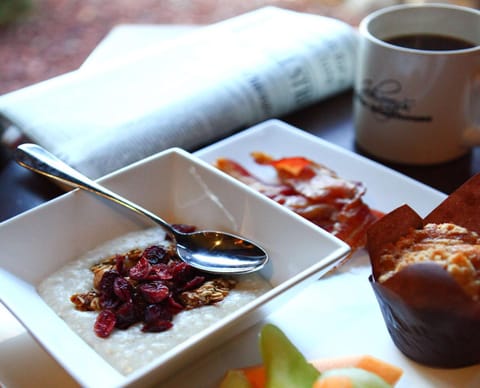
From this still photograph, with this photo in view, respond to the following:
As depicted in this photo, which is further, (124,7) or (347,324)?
(124,7)

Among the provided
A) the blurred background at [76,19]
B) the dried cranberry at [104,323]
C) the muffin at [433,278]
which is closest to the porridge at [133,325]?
the dried cranberry at [104,323]

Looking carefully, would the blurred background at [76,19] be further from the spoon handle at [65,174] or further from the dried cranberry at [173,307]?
the dried cranberry at [173,307]

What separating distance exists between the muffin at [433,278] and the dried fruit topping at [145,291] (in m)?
0.23

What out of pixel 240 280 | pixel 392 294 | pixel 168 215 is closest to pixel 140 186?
pixel 168 215

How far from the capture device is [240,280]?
0.92 metres

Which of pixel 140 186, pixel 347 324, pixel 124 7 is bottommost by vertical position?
pixel 124 7

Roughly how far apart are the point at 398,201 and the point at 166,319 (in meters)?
0.53

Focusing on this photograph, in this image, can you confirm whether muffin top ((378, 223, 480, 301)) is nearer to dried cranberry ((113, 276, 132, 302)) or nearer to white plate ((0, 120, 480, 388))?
white plate ((0, 120, 480, 388))

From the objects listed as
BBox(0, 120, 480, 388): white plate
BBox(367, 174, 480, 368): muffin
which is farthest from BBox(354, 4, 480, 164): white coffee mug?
BBox(367, 174, 480, 368): muffin

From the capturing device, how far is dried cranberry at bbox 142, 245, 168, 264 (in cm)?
93

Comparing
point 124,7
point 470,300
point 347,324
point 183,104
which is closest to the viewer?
point 470,300

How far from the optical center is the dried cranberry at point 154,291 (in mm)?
836

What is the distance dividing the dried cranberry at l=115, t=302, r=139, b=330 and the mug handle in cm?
76

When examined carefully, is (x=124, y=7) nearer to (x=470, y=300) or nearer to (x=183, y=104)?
(x=183, y=104)
